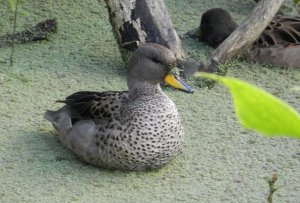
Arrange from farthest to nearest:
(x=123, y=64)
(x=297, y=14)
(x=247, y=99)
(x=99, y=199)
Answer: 1. (x=297, y=14)
2. (x=123, y=64)
3. (x=99, y=199)
4. (x=247, y=99)

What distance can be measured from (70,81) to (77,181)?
1.16 m

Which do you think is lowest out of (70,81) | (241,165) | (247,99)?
(70,81)

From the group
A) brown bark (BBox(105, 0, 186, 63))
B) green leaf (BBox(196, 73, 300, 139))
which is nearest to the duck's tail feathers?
brown bark (BBox(105, 0, 186, 63))

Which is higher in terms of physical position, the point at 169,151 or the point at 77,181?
the point at 169,151

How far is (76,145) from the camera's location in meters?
2.89

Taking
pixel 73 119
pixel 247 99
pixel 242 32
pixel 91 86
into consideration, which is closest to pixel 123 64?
pixel 91 86

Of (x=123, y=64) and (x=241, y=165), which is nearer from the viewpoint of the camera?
(x=241, y=165)

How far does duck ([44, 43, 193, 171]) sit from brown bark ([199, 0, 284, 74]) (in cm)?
100

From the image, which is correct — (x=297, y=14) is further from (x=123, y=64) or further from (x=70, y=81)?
(x=70, y=81)

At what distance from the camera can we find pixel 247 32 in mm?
3941

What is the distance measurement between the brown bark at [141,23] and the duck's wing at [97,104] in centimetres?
90

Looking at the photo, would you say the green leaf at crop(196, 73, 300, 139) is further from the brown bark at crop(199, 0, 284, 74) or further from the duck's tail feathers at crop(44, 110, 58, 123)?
the brown bark at crop(199, 0, 284, 74)

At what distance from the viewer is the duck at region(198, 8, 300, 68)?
4117mm

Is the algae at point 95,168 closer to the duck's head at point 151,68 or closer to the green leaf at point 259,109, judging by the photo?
the duck's head at point 151,68
